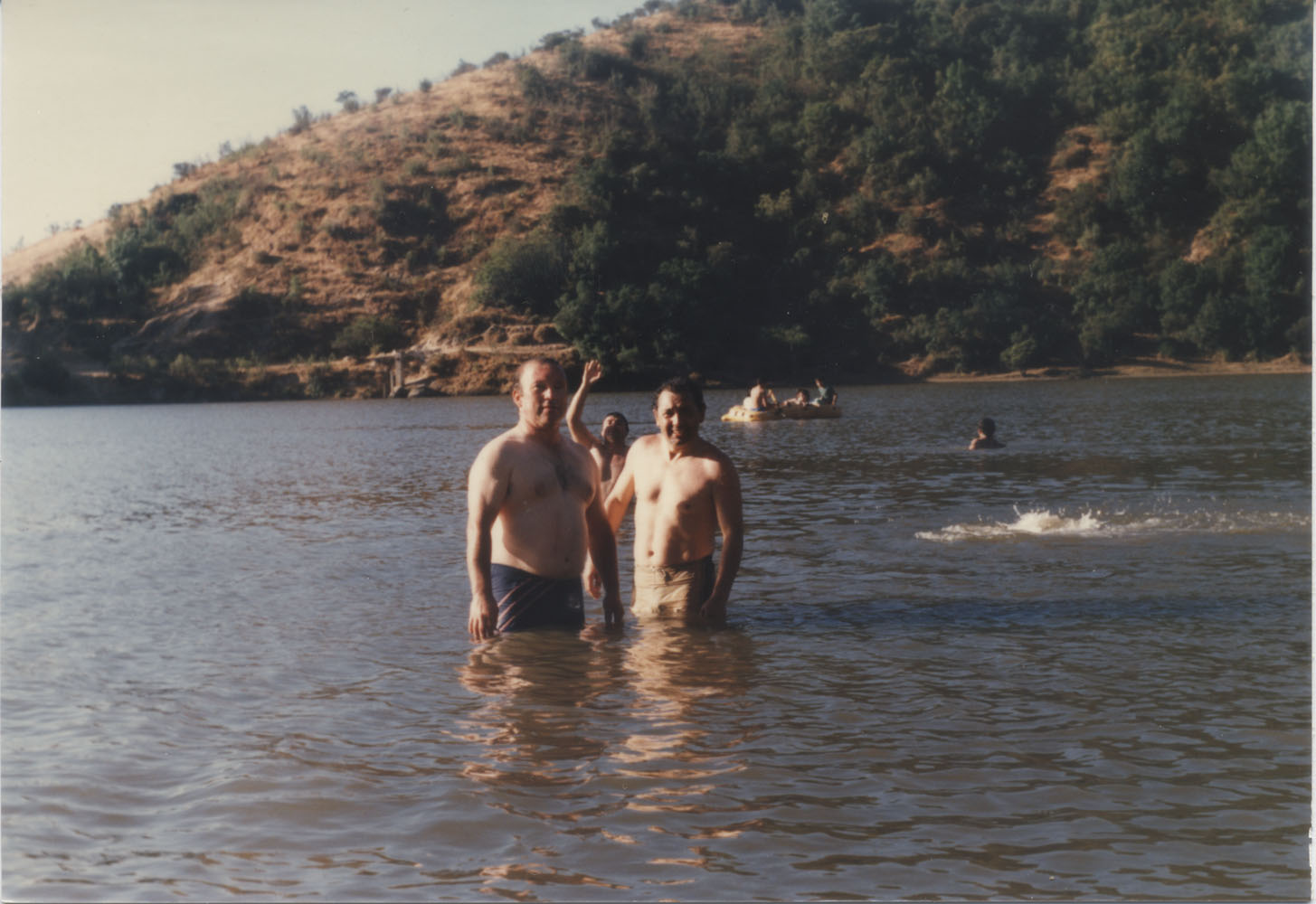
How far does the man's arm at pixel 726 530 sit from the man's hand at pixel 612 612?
497 millimetres

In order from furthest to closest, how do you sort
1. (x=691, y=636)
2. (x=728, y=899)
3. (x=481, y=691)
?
(x=691, y=636) < (x=481, y=691) < (x=728, y=899)

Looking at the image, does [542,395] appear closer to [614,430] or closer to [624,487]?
[624,487]

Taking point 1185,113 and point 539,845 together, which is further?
point 1185,113

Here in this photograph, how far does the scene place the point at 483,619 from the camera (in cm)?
663

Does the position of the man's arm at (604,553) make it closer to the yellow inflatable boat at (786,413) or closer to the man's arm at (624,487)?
the man's arm at (624,487)

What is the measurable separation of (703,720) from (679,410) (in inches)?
74.9

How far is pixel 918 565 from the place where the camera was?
10.8m

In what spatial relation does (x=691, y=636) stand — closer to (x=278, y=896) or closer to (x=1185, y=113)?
(x=278, y=896)

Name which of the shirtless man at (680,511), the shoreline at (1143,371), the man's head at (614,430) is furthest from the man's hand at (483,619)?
the shoreline at (1143,371)

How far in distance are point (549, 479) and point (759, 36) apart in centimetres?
8205

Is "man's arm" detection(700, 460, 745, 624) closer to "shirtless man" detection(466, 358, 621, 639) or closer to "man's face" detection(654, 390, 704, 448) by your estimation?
"man's face" detection(654, 390, 704, 448)

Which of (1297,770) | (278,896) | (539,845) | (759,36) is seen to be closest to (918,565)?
(1297,770)

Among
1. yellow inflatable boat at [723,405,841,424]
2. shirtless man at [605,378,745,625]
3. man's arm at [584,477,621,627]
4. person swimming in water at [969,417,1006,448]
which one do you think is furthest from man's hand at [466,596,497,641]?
yellow inflatable boat at [723,405,841,424]

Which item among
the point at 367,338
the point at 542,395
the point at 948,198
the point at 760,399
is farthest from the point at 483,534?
the point at 948,198
